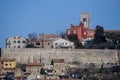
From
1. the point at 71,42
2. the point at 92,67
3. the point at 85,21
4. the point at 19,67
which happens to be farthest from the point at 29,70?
the point at 85,21

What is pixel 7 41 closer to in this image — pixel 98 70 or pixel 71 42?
pixel 71 42

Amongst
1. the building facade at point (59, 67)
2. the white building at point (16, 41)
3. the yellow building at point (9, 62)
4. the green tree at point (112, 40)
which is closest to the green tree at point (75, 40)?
the green tree at point (112, 40)

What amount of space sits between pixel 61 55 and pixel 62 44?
18.4 feet

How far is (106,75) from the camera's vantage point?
179 feet

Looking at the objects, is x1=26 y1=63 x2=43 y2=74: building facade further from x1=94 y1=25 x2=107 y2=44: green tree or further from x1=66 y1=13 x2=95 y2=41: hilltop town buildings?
x1=66 y1=13 x2=95 y2=41: hilltop town buildings

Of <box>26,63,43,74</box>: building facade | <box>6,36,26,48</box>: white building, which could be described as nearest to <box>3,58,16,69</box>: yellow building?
<box>26,63,43,74</box>: building facade

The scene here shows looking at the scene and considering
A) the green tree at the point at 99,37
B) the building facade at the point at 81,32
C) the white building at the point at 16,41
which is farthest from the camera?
the building facade at the point at 81,32


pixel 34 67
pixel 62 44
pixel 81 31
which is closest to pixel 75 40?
pixel 62 44

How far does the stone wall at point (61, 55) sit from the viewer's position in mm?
57438

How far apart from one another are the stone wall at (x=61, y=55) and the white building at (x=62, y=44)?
15.2ft

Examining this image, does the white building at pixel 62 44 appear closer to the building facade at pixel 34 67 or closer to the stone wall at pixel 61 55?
the stone wall at pixel 61 55

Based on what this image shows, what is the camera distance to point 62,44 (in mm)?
64125

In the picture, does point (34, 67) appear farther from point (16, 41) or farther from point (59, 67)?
point (16, 41)

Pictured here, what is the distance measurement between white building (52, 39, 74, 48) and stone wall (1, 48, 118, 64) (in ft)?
15.2
